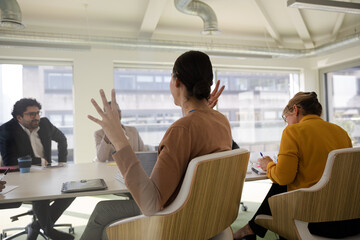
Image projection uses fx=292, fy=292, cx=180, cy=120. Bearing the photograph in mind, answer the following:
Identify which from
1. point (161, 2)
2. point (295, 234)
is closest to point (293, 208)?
point (295, 234)

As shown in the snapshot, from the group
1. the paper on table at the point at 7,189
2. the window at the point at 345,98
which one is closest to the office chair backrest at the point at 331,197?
the paper on table at the point at 7,189

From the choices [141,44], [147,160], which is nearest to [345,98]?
[141,44]

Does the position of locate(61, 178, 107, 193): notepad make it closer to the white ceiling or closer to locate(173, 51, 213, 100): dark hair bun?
locate(173, 51, 213, 100): dark hair bun

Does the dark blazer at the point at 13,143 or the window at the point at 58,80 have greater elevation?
the window at the point at 58,80

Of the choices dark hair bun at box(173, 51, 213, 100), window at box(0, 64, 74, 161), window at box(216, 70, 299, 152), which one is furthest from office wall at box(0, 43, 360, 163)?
dark hair bun at box(173, 51, 213, 100)

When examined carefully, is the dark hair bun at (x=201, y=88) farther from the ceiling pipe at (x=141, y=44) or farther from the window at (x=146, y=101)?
the window at (x=146, y=101)

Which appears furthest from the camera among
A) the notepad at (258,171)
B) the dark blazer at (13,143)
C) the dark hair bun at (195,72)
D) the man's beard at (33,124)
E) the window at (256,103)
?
the window at (256,103)

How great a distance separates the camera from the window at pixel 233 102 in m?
6.39

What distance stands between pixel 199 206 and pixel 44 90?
5562mm

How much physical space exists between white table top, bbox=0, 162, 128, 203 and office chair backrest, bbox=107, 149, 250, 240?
666 millimetres

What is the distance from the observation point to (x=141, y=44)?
5469mm

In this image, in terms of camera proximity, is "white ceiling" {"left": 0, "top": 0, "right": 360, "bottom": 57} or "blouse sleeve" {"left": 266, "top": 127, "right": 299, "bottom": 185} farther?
"white ceiling" {"left": 0, "top": 0, "right": 360, "bottom": 57}

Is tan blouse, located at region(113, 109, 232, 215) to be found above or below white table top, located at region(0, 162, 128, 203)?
above

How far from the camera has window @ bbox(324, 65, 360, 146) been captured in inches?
266
